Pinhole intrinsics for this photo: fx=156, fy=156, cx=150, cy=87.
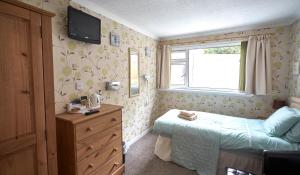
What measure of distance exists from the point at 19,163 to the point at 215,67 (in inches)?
147

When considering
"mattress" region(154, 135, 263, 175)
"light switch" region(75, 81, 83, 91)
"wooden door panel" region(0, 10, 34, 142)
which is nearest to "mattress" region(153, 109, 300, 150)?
"mattress" region(154, 135, 263, 175)

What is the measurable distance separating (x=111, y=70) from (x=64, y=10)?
1006 millimetres

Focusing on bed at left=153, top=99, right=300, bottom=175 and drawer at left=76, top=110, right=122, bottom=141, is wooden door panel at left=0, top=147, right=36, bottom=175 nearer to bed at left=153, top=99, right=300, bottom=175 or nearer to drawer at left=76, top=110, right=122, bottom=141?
drawer at left=76, top=110, right=122, bottom=141

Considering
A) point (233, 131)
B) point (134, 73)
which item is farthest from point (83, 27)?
point (233, 131)

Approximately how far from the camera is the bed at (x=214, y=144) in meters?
2.00

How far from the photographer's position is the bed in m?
2.00

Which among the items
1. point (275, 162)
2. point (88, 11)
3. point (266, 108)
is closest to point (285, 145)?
point (275, 162)

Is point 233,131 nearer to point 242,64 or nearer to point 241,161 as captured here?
point 241,161

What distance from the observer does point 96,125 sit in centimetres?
171

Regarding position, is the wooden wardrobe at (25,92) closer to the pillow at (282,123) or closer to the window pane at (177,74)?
the pillow at (282,123)

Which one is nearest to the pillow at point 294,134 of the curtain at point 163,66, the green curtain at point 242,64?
the green curtain at point 242,64

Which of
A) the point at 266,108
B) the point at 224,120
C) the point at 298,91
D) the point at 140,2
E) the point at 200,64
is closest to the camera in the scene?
the point at 140,2

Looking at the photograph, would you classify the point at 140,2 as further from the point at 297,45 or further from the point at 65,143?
the point at 297,45

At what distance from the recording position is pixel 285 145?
6.07 feet
